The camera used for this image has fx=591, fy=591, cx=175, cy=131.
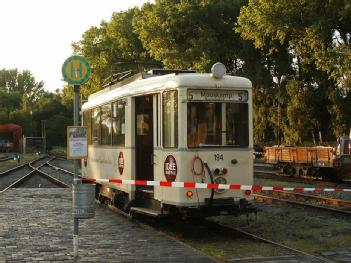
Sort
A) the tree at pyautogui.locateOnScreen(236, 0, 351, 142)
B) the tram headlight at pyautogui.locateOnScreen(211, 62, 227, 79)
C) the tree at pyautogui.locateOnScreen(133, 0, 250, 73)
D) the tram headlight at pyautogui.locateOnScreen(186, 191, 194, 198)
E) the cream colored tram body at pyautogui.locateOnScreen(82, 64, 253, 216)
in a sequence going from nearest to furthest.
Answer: the tram headlight at pyautogui.locateOnScreen(186, 191, 194, 198)
the cream colored tram body at pyautogui.locateOnScreen(82, 64, 253, 216)
the tram headlight at pyautogui.locateOnScreen(211, 62, 227, 79)
the tree at pyautogui.locateOnScreen(236, 0, 351, 142)
the tree at pyautogui.locateOnScreen(133, 0, 250, 73)

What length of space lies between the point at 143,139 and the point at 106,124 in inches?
89.5

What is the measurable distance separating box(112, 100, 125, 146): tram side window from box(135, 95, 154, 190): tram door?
1.78 feet

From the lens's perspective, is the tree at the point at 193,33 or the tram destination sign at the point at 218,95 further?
the tree at the point at 193,33

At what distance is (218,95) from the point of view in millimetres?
10602

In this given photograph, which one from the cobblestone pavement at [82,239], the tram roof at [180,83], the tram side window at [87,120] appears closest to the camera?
the cobblestone pavement at [82,239]

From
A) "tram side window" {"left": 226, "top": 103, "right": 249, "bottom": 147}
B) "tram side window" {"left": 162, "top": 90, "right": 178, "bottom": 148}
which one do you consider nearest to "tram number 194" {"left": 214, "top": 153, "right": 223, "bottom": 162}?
"tram side window" {"left": 226, "top": 103, "right": 249, "bottom": 147}

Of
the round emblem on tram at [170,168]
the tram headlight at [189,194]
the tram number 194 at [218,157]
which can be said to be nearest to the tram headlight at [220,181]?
the tram number 194 at [218,157]

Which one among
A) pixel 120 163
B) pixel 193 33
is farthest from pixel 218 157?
pixel 193 33

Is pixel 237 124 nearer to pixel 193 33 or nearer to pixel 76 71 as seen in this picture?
pixel 76 71

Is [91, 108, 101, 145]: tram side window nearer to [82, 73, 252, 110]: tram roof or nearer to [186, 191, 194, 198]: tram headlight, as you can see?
[82, 73, 252, 110]: tram roof

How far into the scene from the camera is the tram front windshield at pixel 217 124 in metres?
10.4

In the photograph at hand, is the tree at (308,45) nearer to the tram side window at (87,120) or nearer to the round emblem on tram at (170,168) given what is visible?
the tram side window at (87,120)

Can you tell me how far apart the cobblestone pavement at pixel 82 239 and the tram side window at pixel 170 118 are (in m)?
1.68

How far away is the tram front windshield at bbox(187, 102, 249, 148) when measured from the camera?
10422 millimetres
